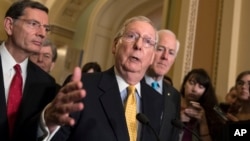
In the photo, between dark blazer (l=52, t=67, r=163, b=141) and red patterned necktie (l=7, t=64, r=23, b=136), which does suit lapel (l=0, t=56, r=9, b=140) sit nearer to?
red patterned necktie (l=7, t=64, r=23, b=136)

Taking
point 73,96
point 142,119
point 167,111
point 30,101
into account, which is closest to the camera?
point 73,96

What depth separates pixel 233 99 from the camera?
2.60 metres

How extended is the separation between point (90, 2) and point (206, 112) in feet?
21.4

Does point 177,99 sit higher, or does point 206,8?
point 206,8

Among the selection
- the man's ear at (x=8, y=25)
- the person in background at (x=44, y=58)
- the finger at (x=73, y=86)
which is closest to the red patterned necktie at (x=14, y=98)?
the man's ear at (x=8, y=25)

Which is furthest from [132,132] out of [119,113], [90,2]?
[90,2]

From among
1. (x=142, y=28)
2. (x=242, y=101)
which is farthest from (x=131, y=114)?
(x=242, y=101)

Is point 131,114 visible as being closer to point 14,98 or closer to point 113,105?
point 113,105

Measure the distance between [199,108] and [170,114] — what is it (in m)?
0.30

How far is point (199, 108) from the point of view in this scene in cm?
203

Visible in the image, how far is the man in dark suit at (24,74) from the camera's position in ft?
5.20

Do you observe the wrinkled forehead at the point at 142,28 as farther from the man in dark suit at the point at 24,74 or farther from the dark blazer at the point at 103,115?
the man in dark suit at the point at 24,74

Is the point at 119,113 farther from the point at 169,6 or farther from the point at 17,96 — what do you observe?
the point at 169,6

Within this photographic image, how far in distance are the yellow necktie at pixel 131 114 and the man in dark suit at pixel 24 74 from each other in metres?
0.36
